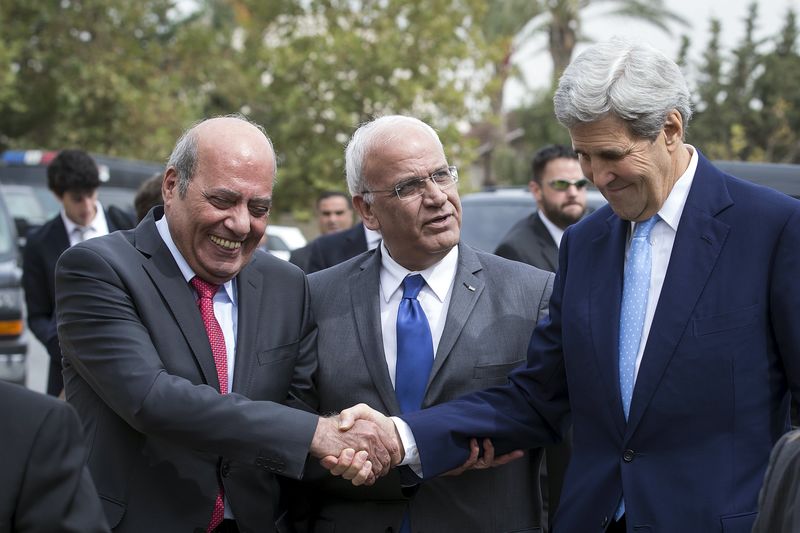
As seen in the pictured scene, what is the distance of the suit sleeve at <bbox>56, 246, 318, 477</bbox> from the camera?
3268mm

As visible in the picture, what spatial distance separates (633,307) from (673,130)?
1.72ft

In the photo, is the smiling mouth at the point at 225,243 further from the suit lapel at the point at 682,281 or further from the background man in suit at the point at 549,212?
the background man in suit at the point at 549,212

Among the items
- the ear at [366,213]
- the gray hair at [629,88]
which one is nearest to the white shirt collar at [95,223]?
the ear at [366,213]

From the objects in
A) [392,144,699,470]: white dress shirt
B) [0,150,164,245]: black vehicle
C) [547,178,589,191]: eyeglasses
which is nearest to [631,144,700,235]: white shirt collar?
[392,144,699,470]: white dress shirt

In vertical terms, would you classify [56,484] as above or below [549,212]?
above

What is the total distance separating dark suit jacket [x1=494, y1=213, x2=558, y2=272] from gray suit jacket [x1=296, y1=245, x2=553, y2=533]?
2902mm

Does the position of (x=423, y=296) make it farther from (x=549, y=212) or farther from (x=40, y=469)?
(x=549, y=212)

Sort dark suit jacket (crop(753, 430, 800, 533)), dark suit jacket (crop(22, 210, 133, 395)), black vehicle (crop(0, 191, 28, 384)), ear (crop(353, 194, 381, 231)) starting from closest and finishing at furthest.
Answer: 1. dark suit jacket (crop(753, 430, 800, 533))
2. ear (crop(353, 194, 381, 231))
3. dark suit jacket (crop(22, 210, 133, 395))
4. black vehicle (crop(0, 191, 28, 384))

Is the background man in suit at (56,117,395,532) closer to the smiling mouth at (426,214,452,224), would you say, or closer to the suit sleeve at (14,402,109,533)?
the smiling mouth at (426,214,452,224)

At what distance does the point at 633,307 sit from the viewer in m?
3.23

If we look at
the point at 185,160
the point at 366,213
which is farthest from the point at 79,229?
the point at 185,160

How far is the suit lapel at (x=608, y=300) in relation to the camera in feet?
10.5

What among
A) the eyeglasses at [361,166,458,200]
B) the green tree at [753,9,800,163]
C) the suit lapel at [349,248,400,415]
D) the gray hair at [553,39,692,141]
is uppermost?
the gray hair at [553,39,692,141]

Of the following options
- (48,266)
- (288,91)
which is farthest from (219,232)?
(288,91)
